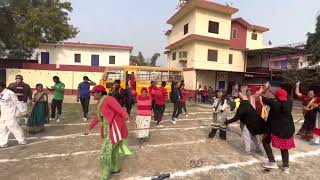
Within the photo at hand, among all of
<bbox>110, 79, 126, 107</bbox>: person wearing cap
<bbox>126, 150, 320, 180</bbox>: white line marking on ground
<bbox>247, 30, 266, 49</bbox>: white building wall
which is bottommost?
<bbox>126, 150, 320, 180</bbox>: white line marking on ground

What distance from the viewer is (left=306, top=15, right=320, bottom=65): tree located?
69.1ft

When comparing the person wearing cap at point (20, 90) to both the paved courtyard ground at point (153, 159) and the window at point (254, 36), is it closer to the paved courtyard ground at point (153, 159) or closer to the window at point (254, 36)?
the paved courtyard ground at point (153, 159)

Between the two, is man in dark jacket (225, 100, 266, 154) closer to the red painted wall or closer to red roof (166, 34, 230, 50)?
red roof (166, 34, 230, 50)

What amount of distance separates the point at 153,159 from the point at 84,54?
26.0 meters

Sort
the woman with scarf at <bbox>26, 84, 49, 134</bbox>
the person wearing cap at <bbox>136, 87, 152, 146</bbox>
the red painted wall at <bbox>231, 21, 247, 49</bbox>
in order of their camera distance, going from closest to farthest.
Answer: the person wearing cap at <bbox>136, 87, 152, 146</bbox> → the woman with scarf at <bbox>26, 84, 49, 134</bbox> → the red painted wall at <bbox>231, 21, 247, 49</bbox>

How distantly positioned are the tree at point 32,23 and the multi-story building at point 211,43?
36.0ft

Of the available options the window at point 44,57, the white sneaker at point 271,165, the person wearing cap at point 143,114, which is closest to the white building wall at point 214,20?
the window at point 44,57

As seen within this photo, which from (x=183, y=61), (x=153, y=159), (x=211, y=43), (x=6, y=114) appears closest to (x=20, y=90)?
(x=6, y=114)

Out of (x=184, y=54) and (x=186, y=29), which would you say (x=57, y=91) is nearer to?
(x=184, y=54)

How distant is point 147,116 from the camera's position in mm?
7746

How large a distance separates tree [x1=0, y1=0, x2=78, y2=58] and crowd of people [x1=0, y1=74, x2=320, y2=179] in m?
17.2

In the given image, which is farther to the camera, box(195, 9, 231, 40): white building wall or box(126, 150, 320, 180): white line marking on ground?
box(195, 9, 231, 40): white building wall

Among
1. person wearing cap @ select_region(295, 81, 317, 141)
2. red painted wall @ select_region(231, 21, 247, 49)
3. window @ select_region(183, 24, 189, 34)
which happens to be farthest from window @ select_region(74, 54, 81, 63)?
person wearing cap @ select_region(295, 81, 317, 141)

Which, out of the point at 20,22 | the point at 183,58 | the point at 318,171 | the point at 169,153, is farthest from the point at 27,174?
the point at 20,22
